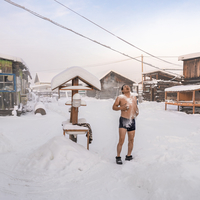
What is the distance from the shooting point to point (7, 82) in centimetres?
984

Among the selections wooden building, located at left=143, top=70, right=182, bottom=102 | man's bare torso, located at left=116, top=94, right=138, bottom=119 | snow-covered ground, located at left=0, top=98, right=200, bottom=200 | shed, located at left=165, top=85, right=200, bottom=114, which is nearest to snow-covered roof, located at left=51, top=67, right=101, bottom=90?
man's bare torso, located at left=116, top=94, right=138, bottom=119

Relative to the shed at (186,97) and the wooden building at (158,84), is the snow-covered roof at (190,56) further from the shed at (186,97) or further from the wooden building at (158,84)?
the wooden building at (158,84)

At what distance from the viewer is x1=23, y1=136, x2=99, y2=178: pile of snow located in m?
3.24

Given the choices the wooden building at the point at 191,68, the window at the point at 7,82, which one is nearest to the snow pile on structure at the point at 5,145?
the window at the point at 7,82

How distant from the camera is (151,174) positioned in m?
2.91

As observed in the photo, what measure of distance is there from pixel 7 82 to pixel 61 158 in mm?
8403

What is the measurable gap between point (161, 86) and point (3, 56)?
19567mm

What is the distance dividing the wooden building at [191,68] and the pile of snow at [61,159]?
→ 525 inches

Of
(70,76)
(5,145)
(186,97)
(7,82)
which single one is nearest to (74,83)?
(70,76)

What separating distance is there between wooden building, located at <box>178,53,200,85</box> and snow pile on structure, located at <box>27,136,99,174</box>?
13.3m

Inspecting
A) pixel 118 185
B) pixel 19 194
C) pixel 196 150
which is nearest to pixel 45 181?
pixel 19 194

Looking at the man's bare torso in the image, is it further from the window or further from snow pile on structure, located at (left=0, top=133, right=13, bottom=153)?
the window

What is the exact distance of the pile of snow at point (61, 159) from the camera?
3.24 m

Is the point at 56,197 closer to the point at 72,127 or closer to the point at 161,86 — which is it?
the point at 72,127
